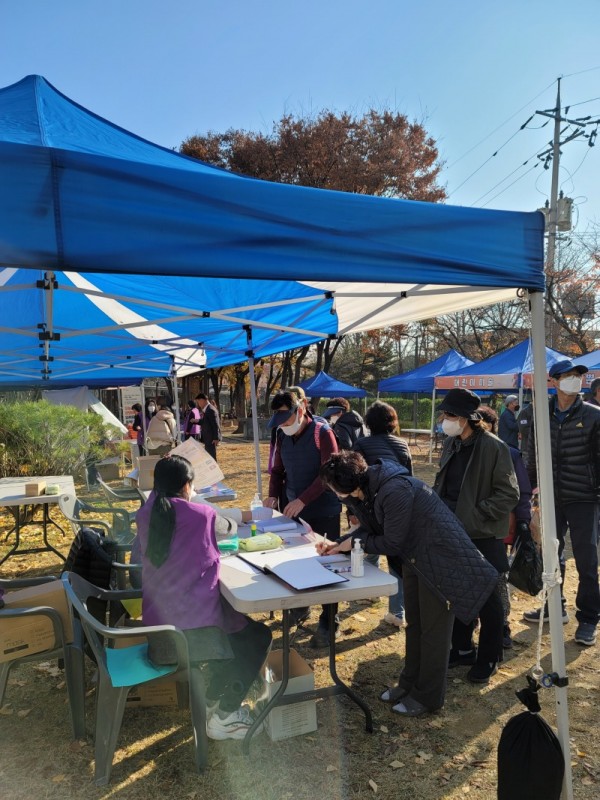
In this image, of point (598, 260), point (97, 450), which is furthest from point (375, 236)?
point (598, 260)

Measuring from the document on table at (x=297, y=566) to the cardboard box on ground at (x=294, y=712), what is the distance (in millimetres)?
550

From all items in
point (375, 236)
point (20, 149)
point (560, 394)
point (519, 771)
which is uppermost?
point (20, 149)

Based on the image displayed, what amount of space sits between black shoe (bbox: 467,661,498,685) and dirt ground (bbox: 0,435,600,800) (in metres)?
0.05

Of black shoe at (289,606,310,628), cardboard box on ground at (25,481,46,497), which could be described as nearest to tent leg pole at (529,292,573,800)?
black shoe at (289,606,310,628)

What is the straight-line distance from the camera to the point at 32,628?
2.81 metres

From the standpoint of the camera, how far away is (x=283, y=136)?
16891mm

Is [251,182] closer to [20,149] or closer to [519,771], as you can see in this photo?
[20,149]

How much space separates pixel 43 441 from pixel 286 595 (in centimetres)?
906

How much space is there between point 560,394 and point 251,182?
2.84 metres

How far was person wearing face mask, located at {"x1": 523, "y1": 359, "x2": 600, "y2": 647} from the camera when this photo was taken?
370cm

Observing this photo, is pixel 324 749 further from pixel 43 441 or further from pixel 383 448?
pixel 43 441

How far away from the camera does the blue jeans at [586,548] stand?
3.71 metres

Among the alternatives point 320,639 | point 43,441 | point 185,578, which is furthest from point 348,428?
point 43,441

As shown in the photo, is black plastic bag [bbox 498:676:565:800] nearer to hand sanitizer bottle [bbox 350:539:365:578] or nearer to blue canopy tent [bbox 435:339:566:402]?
hand sanitizer bottle [bbox 350:539:365:578]
